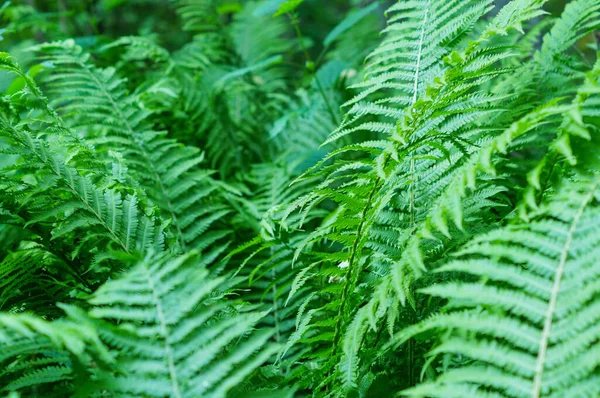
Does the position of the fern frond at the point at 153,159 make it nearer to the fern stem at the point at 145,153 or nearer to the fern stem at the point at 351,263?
the fern stem at the point at 145,153

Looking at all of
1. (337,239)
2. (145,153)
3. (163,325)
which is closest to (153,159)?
(145,153)

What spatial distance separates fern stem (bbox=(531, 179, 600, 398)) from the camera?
0.74 metres

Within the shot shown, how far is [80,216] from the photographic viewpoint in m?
1.26

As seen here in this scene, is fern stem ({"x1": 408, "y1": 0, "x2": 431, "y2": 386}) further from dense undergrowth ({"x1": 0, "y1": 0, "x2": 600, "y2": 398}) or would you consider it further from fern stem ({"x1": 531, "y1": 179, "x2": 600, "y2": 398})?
fern stem ({"x1": 531, "y1": 179, "x2": 600, "y2": 398})

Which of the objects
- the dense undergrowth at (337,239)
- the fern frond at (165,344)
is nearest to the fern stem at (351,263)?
the dense undergrowth at (337,239)

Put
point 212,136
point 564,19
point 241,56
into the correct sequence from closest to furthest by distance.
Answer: point 564,19
point 212,136
point 241,56

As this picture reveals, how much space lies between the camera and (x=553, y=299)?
77 centimetres

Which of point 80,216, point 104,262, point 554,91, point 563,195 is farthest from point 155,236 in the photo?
point 554,91

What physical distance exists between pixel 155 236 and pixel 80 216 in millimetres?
194

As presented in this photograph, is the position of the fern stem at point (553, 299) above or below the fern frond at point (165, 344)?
below

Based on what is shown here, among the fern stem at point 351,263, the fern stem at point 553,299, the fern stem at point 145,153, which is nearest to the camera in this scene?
the fern stem at point 553,299

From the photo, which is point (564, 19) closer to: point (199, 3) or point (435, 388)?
point (435, 388)

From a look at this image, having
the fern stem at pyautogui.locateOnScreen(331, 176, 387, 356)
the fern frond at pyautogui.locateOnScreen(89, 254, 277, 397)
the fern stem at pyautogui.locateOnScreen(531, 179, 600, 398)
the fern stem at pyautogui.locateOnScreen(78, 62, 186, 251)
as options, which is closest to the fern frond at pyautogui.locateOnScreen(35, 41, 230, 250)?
the fern stem at pyautogui.locateOnScreen(78, 62, 186, 251)

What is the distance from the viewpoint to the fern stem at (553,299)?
744 millimetres
